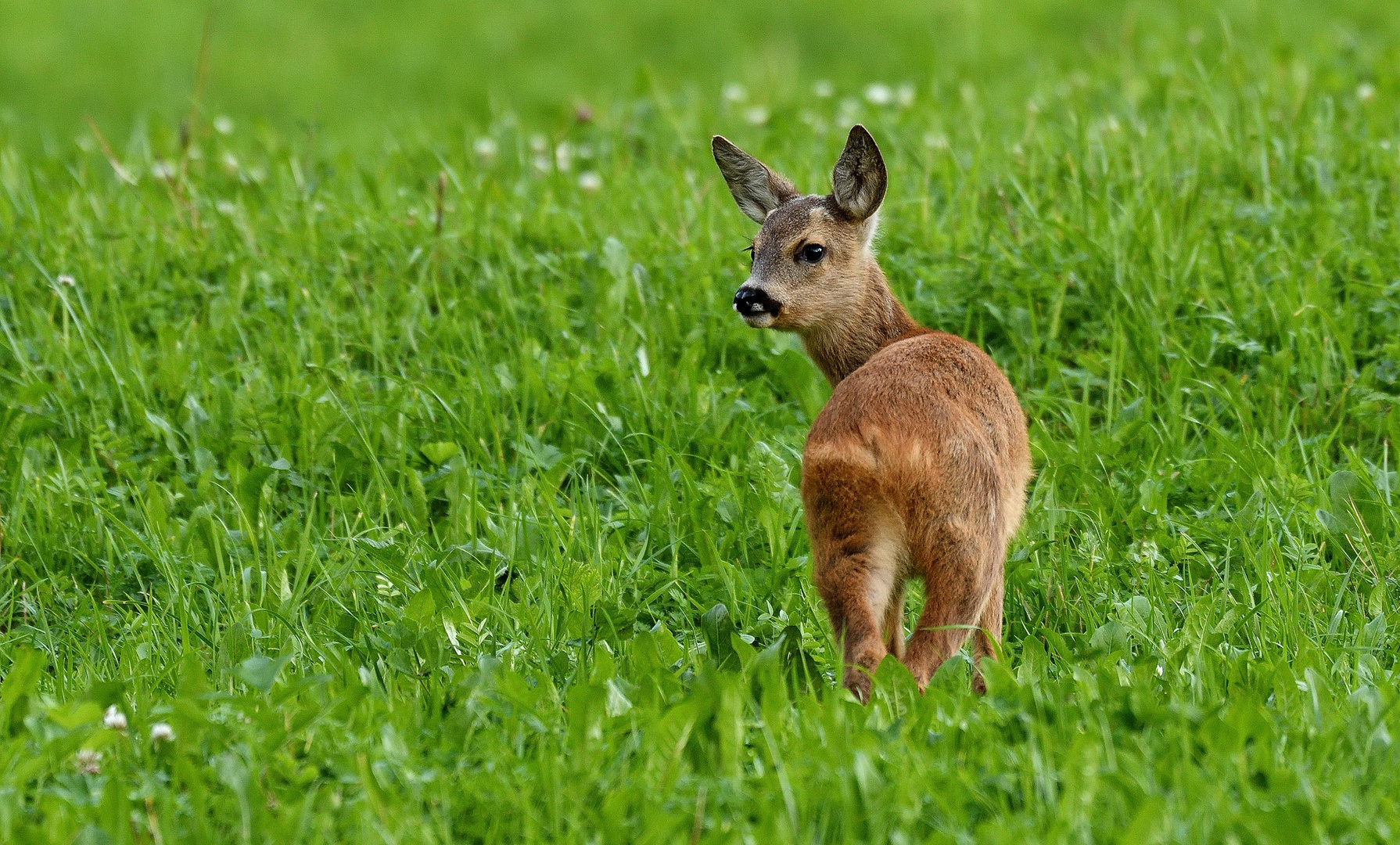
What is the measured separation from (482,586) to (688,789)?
1.38 m

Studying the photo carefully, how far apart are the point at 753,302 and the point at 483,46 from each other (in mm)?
8643

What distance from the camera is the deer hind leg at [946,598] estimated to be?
11.7 ft

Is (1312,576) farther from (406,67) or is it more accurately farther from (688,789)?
(406,67)

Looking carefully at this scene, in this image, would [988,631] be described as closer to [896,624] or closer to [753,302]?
[896,624]

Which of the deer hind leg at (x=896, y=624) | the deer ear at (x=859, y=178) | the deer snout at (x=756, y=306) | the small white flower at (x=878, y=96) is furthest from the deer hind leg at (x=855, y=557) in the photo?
the small white flower at (x=878, y=96)

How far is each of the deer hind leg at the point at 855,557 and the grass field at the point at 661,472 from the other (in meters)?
0.09

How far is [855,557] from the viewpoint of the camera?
3545 mm

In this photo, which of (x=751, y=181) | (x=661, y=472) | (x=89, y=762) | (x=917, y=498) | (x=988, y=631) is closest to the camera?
(x=89, y=762)

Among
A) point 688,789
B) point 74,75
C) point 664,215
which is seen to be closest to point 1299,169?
point 664,215

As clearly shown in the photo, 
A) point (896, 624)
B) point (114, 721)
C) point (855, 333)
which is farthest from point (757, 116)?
point (114, 721)

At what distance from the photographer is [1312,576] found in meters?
4.32

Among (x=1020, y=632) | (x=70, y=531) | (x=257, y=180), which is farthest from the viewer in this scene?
(x=257, y=180)

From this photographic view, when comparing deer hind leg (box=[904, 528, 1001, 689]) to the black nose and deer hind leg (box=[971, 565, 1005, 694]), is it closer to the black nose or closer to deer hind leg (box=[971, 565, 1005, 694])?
deer hind leg (box=[971, 565, 1005, 694])

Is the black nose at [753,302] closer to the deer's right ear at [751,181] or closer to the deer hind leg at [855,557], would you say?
the deer's right ear at [751,181]
